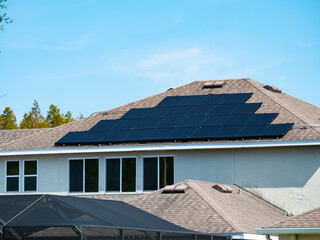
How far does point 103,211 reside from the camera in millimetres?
17891

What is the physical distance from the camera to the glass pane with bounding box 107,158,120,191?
31.1 metres

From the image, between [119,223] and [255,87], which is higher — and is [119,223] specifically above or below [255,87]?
below

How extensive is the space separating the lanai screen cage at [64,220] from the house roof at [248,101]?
12.0 meters

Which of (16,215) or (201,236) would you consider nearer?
(16,215)

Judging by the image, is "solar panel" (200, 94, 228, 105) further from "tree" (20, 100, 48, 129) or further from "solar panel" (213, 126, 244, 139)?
"tree" (20, 100, 48, 129)

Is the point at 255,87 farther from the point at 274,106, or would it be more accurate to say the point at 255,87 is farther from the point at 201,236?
the point at 201,236

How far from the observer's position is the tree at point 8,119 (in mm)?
70787

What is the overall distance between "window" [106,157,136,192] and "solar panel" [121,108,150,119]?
3.17 m

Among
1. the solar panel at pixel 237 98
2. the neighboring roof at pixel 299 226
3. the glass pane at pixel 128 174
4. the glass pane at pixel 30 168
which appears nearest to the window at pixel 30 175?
the glass pane at pixel 30 168

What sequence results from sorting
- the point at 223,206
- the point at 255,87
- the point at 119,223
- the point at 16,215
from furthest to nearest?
the point at 255,87, the point at 223,206, the point at 119,223, the point at 16,215

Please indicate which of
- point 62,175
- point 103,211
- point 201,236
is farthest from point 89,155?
point 103,211

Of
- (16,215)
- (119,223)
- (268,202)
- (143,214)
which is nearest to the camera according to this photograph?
(16,215)

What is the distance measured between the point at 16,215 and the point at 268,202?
15.2 metres

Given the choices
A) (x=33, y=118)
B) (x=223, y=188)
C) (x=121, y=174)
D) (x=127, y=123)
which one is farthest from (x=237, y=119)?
(x=33, y=118)
